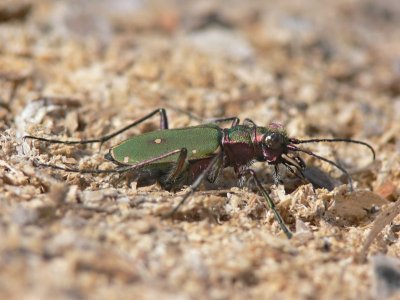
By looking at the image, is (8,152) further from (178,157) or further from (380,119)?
(380,119)

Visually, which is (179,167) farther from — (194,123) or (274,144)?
(194,123)

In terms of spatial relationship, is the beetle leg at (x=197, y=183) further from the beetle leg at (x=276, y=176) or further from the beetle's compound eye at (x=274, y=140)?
the beetle leg at (x=276, y=176)

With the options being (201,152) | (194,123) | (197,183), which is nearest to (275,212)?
(197,183)

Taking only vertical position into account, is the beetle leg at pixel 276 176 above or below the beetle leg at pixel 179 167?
below

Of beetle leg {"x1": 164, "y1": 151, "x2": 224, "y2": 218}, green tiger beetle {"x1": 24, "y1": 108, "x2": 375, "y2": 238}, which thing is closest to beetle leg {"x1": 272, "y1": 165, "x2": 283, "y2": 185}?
green tiger beetle {"x1": 24, "y1": 108, "x2": 375, "y2": 238}

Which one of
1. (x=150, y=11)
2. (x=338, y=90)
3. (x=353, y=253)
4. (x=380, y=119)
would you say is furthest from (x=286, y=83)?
(x=353, y=253)

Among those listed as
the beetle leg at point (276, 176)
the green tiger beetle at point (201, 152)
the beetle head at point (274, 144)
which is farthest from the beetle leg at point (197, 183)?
the beetle leg at point (276, 176)
